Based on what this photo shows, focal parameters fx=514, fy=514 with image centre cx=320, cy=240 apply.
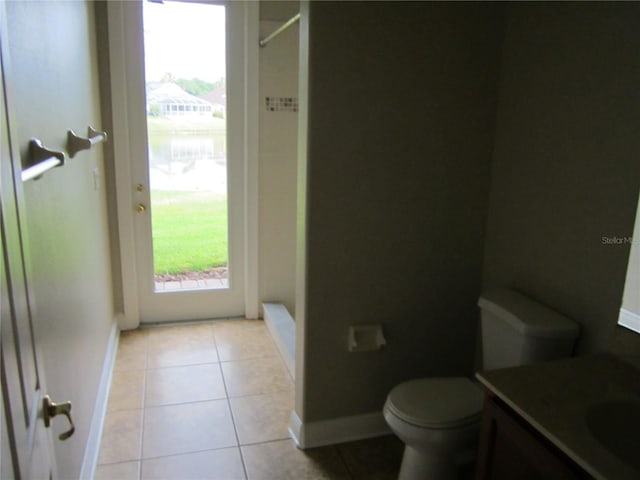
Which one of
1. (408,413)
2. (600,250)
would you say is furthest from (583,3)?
(408,413)

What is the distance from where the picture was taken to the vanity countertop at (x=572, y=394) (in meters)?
1.14

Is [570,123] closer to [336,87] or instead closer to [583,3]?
[583,3]

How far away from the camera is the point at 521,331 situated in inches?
71.6

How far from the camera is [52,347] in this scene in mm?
1484

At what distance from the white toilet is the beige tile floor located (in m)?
0.36

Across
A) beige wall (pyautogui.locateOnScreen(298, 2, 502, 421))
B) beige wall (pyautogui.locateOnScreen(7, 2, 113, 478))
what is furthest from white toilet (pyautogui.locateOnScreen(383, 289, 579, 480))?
beige wall (pyautogui.locateOnScreen(7, 2, 113, 478))

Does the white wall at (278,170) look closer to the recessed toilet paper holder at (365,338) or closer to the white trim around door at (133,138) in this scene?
the white trim around door at (133,138)

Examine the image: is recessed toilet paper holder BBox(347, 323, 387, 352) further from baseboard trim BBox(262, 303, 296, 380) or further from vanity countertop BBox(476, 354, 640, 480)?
vanity countertop BBox(476, 354, 640, 480)

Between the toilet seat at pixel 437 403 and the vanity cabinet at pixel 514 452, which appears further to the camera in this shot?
the toilet seat at pixel 437 403

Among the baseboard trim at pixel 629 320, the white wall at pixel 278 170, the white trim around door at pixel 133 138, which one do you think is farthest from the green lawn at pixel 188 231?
the baseboard trim at pixel 629 320

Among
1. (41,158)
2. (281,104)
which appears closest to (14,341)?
(41,158)

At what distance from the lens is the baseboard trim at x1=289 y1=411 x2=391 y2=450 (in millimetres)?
2322

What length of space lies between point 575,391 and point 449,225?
992 mm

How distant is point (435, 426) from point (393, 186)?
0.96 metres
